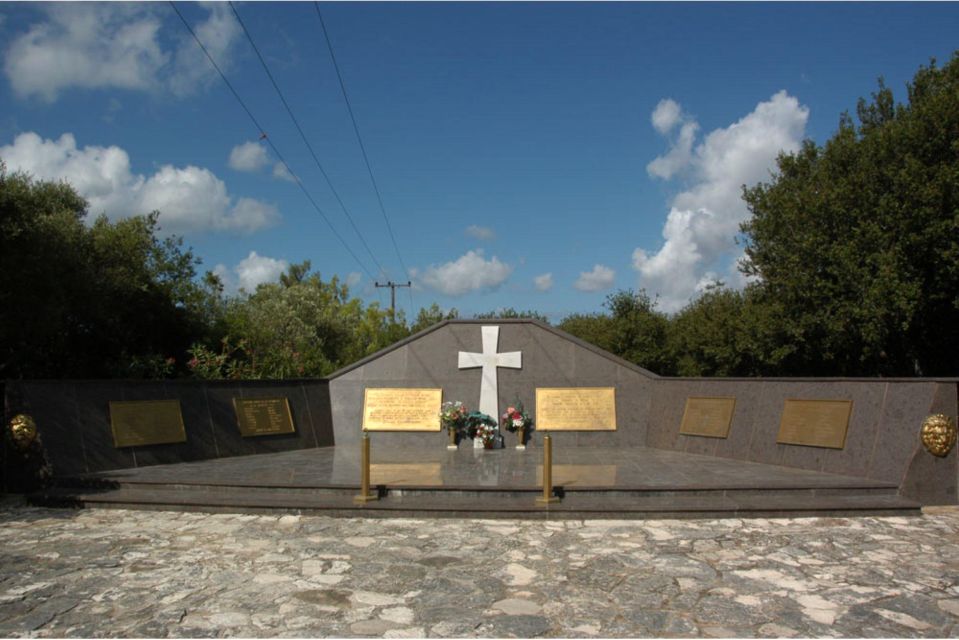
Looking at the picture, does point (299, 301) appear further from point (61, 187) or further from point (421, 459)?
point (421, 459)

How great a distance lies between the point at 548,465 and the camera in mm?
8984

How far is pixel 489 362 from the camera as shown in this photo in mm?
14523

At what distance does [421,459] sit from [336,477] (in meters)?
2.26

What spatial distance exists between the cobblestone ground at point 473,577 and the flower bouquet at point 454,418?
207 inches

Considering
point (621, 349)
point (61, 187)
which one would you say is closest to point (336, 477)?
point (61, 187)

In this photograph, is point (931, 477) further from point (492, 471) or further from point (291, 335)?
point (291, 335)

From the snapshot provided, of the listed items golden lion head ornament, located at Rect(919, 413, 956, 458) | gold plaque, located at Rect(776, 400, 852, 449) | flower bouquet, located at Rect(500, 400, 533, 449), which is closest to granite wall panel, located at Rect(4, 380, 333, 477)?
flower bouquet, located at Rect(500, 400, 533, 449)

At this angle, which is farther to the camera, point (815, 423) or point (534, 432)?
point (534, 432)

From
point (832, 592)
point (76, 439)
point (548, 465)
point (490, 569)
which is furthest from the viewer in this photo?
point (76, 439)

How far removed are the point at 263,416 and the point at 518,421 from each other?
4.84 m

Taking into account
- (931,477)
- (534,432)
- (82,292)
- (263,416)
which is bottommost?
(931,477)

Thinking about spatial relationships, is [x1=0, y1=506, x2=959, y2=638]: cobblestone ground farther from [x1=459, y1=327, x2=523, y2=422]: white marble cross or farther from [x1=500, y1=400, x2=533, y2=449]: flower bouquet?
[x1=459, y1=327, x2=523, y2=422]: white marble cross

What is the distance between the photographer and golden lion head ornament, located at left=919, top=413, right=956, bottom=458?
9469mm

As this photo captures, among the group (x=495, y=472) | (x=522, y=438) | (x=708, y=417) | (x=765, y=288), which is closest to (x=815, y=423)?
(x=708, y=417)
